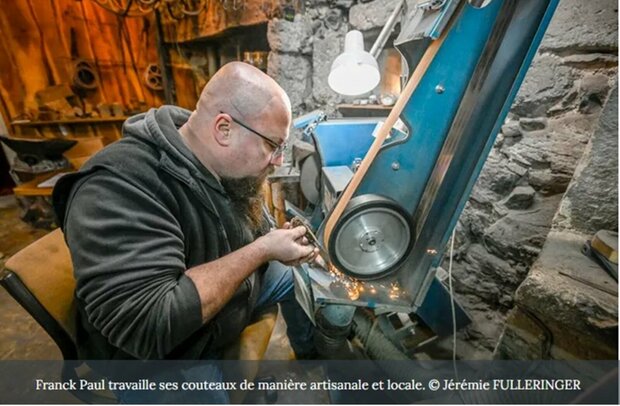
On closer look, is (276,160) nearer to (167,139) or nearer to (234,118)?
(234,118)

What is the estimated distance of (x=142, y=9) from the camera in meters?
3.88

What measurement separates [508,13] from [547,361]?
3.59ft

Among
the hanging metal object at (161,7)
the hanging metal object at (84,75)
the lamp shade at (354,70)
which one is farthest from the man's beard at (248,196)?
the hanging metal object at (84,75)

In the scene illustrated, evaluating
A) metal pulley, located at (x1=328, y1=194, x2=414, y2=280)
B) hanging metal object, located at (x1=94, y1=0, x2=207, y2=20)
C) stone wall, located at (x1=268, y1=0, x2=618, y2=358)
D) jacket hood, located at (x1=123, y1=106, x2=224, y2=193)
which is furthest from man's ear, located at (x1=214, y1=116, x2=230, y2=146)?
hanging metal object, located at (x1=94, y1=0, x2=207, y2=20)

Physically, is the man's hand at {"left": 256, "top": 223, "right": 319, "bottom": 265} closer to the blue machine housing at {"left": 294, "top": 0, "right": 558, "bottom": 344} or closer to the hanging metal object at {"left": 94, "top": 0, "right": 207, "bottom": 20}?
the blue machine housing at {"left": 294, "top": 0, "right": 558, "bottom": 344}

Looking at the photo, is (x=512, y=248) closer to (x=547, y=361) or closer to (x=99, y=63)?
(x=547, y=361)

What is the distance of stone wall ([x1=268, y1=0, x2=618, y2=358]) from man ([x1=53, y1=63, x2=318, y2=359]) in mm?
1085

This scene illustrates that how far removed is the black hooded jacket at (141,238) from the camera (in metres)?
0.74

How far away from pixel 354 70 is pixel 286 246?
102 cm

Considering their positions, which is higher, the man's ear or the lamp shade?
the lamp shade

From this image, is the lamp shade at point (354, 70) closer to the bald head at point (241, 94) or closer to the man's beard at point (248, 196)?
the bald head at point (241, 94)

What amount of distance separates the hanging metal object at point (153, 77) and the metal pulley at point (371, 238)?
542 centimetres

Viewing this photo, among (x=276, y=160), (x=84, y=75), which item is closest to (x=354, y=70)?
(x=276, y=160)

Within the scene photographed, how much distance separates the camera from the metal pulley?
87 cm
